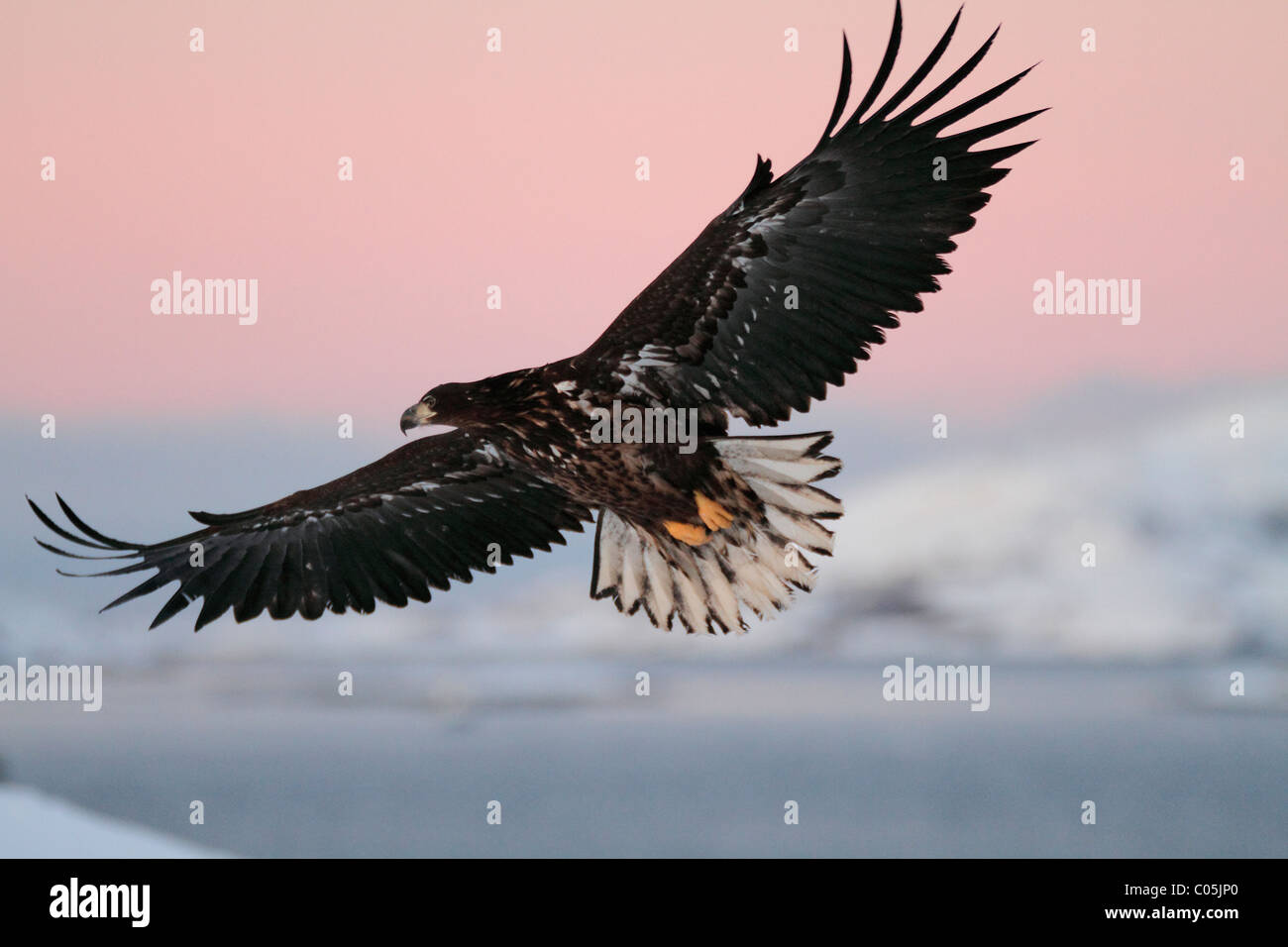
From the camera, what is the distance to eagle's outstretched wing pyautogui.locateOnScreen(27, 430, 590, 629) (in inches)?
250

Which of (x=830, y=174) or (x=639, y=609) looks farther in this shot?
(x=639, y=609)

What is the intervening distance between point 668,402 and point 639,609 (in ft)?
3.93

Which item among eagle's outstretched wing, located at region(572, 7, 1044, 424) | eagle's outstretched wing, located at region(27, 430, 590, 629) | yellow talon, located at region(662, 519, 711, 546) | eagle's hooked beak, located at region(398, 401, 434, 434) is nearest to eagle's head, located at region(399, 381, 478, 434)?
eagle's hooked beak, located at region(398, 401, 434, 434)

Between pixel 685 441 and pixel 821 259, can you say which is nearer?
pixel 821 259

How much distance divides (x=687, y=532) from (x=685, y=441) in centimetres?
59

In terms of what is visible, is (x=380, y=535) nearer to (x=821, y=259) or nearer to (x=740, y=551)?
(x=740, y=551)

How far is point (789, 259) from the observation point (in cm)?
523

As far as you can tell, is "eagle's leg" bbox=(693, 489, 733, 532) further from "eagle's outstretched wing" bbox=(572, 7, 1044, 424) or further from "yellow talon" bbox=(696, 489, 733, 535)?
"eagle's outstretched wing" bbox=(572, 7, 1044, 424)

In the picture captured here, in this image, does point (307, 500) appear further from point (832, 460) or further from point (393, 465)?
point (832, 460)

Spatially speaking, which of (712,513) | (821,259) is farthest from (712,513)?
(821,259)

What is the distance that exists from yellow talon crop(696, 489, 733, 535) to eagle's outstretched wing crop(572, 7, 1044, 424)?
0.49 m

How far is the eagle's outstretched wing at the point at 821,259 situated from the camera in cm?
505

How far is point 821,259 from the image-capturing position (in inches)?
205

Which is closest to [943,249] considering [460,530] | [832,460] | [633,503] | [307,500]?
[832,460]
